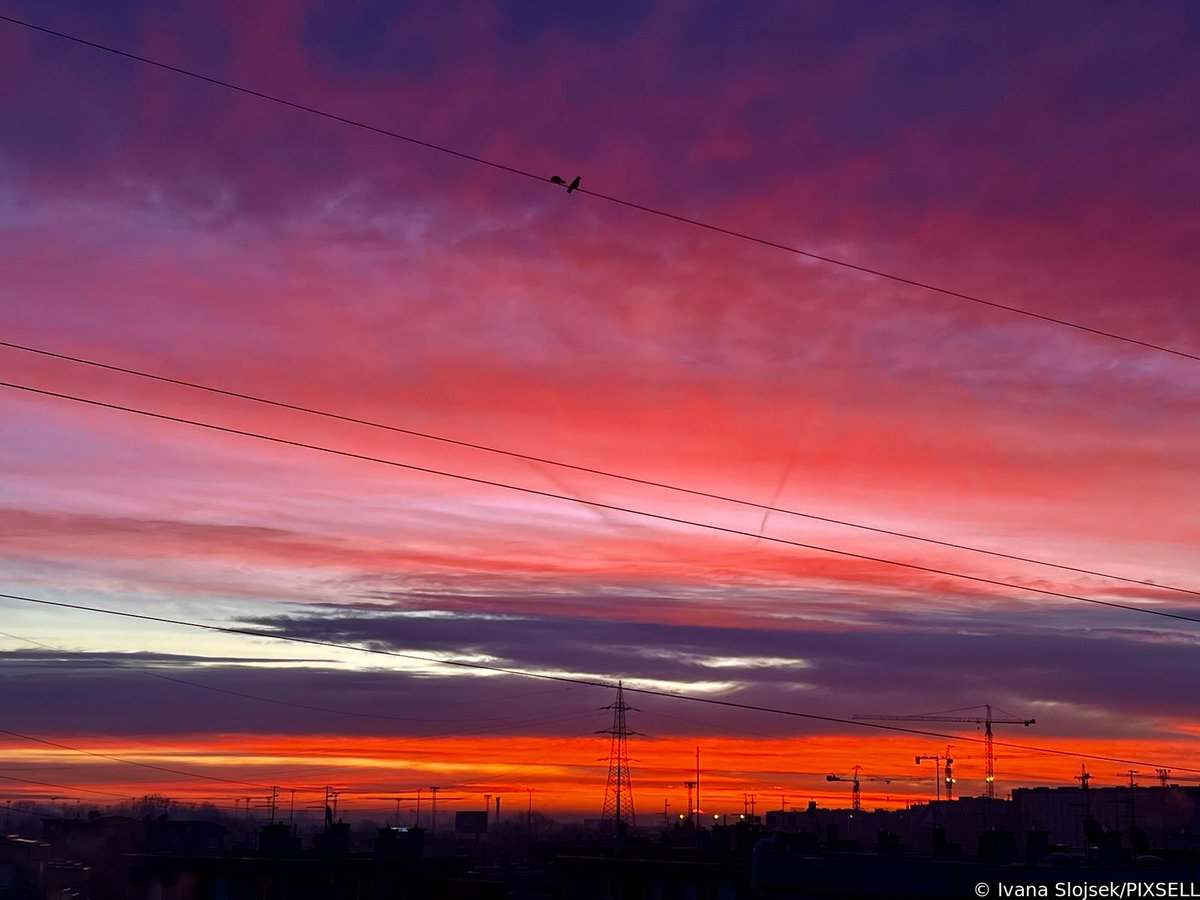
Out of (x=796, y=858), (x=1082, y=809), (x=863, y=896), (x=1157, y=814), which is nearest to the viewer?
(x=863, y=896)

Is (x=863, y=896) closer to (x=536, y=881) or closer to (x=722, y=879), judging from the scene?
(x=722, y=879)

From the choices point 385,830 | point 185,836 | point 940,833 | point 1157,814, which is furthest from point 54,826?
point 1157,814

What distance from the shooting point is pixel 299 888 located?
84.8 metres

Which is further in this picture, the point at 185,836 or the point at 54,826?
the point at 54,826

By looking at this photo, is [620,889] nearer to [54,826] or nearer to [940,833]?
[940,833]

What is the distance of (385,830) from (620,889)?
2635 centimetres

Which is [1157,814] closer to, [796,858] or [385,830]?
[385,830]

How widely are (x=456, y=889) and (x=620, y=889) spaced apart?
470 inches

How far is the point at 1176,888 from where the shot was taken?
2259 inches

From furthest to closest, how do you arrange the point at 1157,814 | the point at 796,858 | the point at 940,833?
the point at 1157,814
the point at 940,833
the point at 796,858

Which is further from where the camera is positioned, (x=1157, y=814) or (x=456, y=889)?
(x=1157, y=814)

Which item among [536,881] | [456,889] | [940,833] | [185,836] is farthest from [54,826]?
[940,833]

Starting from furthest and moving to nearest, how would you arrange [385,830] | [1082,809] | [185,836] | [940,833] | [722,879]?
1. [1082,809]
2. [185,836]
3. [385,830]
4. [940,833]
5. [722,879]

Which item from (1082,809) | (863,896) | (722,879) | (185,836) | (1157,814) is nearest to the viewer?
(863,896)
